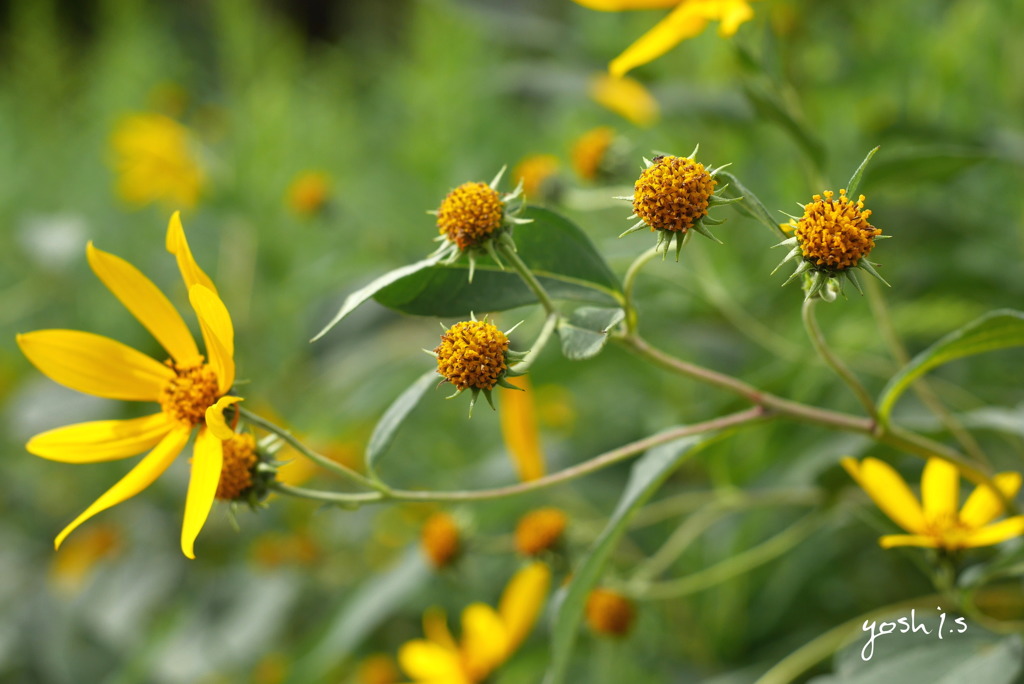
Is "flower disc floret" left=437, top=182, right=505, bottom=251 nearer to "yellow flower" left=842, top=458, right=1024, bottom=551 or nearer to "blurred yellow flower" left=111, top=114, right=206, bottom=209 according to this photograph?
"yellow flower" left=842, top=458, right=1024, bottom=551

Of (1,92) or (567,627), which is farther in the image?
(1,92)

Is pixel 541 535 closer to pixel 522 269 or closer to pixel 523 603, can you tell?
pixel 523 603

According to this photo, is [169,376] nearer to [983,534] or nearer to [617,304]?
[617,304]

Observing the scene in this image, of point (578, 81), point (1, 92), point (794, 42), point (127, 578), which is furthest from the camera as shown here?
point (1, 92)

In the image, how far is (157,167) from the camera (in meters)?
1.44

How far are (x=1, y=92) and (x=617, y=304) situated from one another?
2.72 meters

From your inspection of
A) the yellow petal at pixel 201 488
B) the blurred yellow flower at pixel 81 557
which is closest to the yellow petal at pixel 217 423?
the yellow petal at pixel 201 488

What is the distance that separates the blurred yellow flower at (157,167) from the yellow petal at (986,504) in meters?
1.18

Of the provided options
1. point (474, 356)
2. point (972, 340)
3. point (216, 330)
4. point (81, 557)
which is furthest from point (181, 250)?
point (81, 557)

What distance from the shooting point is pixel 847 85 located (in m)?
0.93

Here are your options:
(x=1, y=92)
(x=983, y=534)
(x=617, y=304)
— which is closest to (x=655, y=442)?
(x=617, y=304)

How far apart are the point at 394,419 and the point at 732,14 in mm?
257

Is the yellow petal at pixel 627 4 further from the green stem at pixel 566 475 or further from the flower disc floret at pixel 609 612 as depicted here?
the flower disc floret at pixel 609 612

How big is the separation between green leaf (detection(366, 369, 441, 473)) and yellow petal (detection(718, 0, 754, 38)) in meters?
0.21
